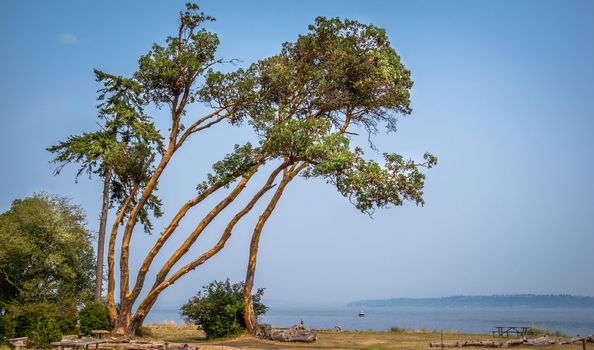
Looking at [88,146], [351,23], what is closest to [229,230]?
[88,146]

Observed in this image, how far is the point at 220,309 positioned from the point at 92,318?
7.05m

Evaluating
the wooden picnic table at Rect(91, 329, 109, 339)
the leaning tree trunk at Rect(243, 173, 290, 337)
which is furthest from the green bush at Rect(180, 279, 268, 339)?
the wooden picnic table at Rect(91, 329, 109, 339)

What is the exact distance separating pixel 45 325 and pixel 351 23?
21.6 m

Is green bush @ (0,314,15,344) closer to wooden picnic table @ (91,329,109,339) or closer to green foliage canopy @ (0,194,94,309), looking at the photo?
wooden picnic table @ (91,329,109,339)

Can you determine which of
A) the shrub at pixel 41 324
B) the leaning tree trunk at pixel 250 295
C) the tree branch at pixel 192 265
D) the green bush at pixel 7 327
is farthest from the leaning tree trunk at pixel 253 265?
the green bush at pixel 7 327

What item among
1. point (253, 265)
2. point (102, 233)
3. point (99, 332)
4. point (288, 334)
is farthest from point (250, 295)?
point (99, 332)

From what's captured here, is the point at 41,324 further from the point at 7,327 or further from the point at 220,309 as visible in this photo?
the point at 220,309

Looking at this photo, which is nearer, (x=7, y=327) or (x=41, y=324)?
(x=41, y=324)

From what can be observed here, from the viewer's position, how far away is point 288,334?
28500mm

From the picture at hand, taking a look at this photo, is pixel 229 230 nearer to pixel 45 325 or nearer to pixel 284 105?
pixel 284 105

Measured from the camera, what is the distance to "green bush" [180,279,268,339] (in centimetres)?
2989

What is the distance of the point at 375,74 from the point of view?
3023cm

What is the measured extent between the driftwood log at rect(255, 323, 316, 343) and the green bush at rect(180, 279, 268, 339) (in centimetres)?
127

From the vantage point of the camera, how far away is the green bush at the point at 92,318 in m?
25.8
